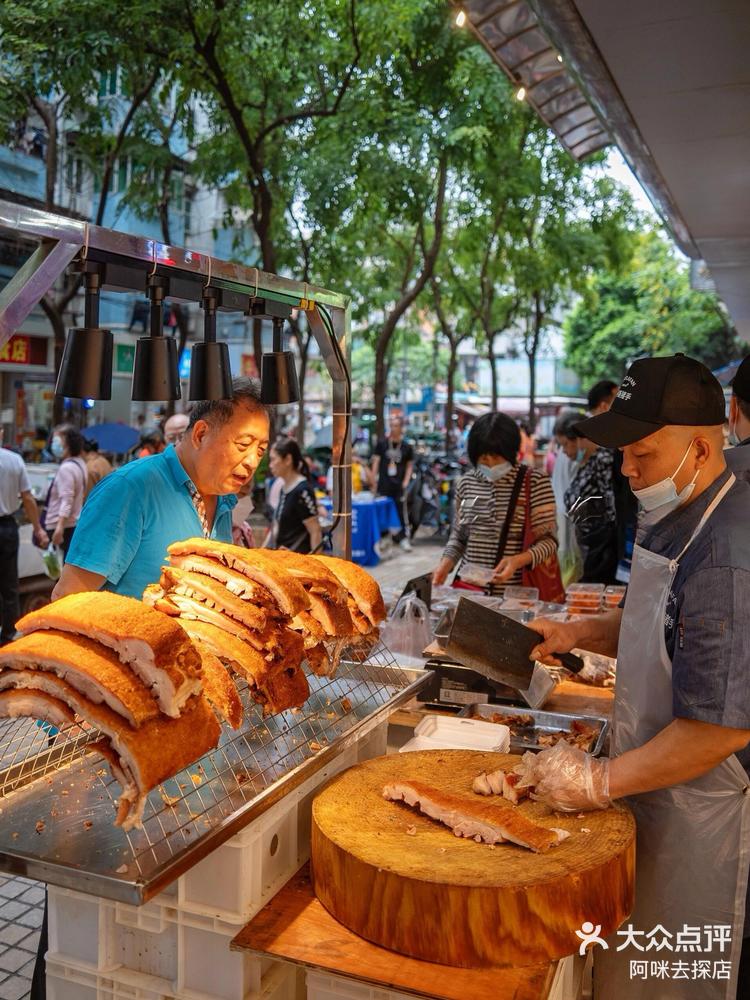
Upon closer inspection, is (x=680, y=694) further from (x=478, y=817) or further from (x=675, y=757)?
(x=478, y=817)

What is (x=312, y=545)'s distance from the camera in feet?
29.0

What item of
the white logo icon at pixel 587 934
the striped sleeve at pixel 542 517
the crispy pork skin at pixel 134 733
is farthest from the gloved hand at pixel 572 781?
the striped sleeve at pixel 542 517

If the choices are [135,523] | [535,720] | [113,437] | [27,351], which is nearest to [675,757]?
[535,720]

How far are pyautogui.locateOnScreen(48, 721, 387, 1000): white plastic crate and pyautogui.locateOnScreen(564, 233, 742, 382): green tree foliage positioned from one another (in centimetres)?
2235

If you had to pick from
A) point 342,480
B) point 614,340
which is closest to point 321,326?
point 342,480

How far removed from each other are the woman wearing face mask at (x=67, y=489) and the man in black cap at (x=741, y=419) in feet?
23.7

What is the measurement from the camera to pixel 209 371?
3.02 m

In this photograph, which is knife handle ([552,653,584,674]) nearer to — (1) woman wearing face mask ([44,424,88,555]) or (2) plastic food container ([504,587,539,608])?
(2) plastic food container ([504,587,539,608])

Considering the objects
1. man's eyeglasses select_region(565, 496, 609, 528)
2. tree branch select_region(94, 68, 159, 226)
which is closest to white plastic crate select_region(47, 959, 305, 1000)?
man's eyeglasses select_region(565, 496, 609, 528)

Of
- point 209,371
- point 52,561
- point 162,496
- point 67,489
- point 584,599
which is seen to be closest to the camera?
point 209,371

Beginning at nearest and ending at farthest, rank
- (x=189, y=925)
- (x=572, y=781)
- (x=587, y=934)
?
(x=587, y=934), (x=189, y=925), (x=572, y=781)

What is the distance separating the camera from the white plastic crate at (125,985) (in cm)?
234

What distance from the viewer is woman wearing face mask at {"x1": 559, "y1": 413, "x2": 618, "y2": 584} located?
747 cm

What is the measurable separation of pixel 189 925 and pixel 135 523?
145cm
